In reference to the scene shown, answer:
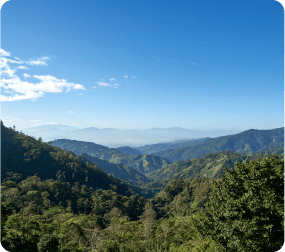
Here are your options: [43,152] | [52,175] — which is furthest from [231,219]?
[43,152]

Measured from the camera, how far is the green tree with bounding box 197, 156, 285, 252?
1000 cm

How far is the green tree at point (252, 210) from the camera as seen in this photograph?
1000 cm

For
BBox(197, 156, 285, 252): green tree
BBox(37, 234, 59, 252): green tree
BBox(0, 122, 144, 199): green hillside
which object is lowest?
BBox(0, 122, 144, 199): green hillside

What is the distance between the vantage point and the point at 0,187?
57.4 metres

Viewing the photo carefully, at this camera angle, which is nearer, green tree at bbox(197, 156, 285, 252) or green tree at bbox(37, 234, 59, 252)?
green tree at bbox(197, 156, 285, 252)

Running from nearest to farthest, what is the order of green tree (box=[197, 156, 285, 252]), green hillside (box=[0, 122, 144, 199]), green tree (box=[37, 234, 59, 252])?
1. green tree (box=[197, 156, 285, 252])
2. green tree (box=[37, 234, 59, 252])
3. green hillside (box=[0, 122, 144, 199])

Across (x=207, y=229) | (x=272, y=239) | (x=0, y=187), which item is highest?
(x=272, y=239)

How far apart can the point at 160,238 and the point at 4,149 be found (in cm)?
11777

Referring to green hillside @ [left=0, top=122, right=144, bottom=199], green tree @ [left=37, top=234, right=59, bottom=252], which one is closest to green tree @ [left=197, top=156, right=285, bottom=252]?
green tree @ [left=37, top=234, right=59, bottom=252]

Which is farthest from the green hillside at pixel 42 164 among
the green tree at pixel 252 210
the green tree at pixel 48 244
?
the green tree at pixel 252 210

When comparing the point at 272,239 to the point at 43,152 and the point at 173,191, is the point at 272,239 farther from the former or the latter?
the point at 43,152

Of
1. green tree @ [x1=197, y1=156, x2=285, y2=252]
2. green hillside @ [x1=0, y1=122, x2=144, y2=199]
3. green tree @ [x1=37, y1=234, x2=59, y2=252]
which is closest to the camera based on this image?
green tree @ [x1=197, y1=156, x2=285, y2=252]

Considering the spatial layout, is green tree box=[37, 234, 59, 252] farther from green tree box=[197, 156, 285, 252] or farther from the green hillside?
the green hillside

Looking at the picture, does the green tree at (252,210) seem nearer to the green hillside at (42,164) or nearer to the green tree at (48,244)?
the green tree at (48,244)
